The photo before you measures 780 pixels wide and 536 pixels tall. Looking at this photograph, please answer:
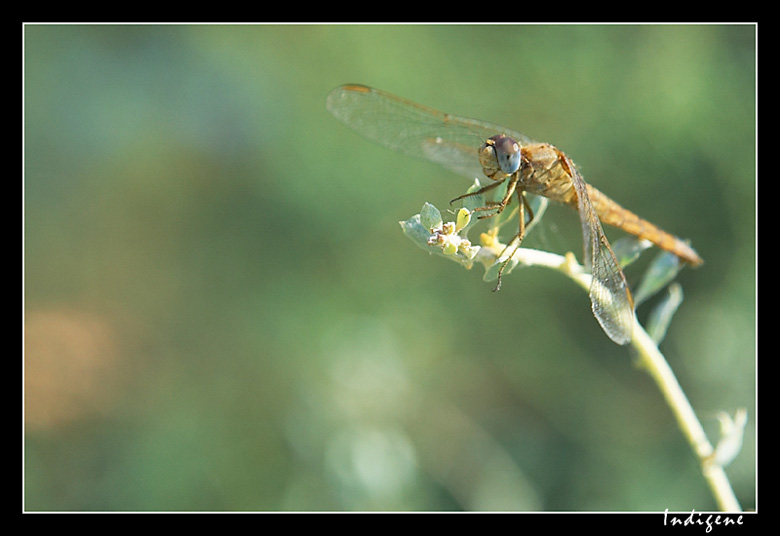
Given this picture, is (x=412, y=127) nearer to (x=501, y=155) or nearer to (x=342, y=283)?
(x=501, y=155)

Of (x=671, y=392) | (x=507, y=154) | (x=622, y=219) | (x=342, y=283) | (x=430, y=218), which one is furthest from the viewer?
(x=342, y=283)

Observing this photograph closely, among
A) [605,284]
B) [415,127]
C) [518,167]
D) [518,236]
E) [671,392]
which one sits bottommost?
[671,392]

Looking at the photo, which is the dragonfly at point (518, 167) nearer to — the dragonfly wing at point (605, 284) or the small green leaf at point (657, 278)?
the dragonfly wing at point (605, 284)

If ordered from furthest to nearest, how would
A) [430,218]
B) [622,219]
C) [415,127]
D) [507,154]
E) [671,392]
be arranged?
A: [415,127] < [622,219] < [507,154] < [671,392] < [430,218]

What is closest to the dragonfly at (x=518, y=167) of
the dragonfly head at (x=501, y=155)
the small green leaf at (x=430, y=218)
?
the dragonfly head at (x=501, y=155)

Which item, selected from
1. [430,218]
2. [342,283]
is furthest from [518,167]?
[342,283]

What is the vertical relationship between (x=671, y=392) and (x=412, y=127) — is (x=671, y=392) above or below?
below

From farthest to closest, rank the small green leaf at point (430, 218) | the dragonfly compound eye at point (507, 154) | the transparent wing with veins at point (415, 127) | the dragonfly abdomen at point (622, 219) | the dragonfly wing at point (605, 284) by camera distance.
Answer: the transparent wing with veins at point (415, 127)
the dragonfly abdomen at point (622, 219)
the dragonfly compound eye at point (507, 154)
the dragonfly wing at point (605, 284)
the small green leaf at point (430, 218)
